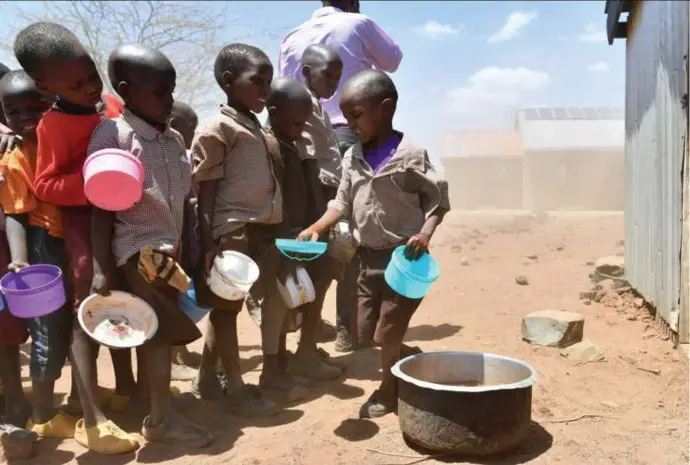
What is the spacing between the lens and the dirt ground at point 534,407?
2.88 meters

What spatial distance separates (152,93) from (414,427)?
1.90m

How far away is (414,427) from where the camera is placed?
282 cm

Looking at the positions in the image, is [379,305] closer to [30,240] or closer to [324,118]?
[324,118]

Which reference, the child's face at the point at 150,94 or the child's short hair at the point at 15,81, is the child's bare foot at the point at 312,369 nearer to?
the child's face at the point at 150,94

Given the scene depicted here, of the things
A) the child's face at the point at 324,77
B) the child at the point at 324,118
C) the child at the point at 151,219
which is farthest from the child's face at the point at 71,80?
the child's face at the point at 324,77

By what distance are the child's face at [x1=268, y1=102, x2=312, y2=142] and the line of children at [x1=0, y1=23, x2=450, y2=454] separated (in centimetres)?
1

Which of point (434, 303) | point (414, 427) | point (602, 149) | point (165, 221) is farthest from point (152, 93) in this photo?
point (602, 149)


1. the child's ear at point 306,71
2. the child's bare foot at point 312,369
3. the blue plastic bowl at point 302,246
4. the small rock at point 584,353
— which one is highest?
the child's ear at point 306,71

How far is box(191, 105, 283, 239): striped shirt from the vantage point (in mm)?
3180

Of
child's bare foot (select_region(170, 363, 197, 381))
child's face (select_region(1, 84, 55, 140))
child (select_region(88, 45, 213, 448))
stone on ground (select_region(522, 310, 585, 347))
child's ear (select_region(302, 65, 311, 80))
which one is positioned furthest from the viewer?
stone on ground (select_region(522, 310, 585, 347))

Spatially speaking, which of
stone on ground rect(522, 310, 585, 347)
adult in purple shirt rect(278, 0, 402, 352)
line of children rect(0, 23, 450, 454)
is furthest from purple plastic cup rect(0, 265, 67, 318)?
stone on ground rect(522, 310, 585, 347)

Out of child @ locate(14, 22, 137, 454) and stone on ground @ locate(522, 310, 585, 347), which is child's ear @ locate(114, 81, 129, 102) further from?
stone on ground @ locate(522, 310, 585, 347)

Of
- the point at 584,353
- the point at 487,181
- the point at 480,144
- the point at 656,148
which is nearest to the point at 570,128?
the point at 480,144

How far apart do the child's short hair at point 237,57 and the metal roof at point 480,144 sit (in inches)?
965
